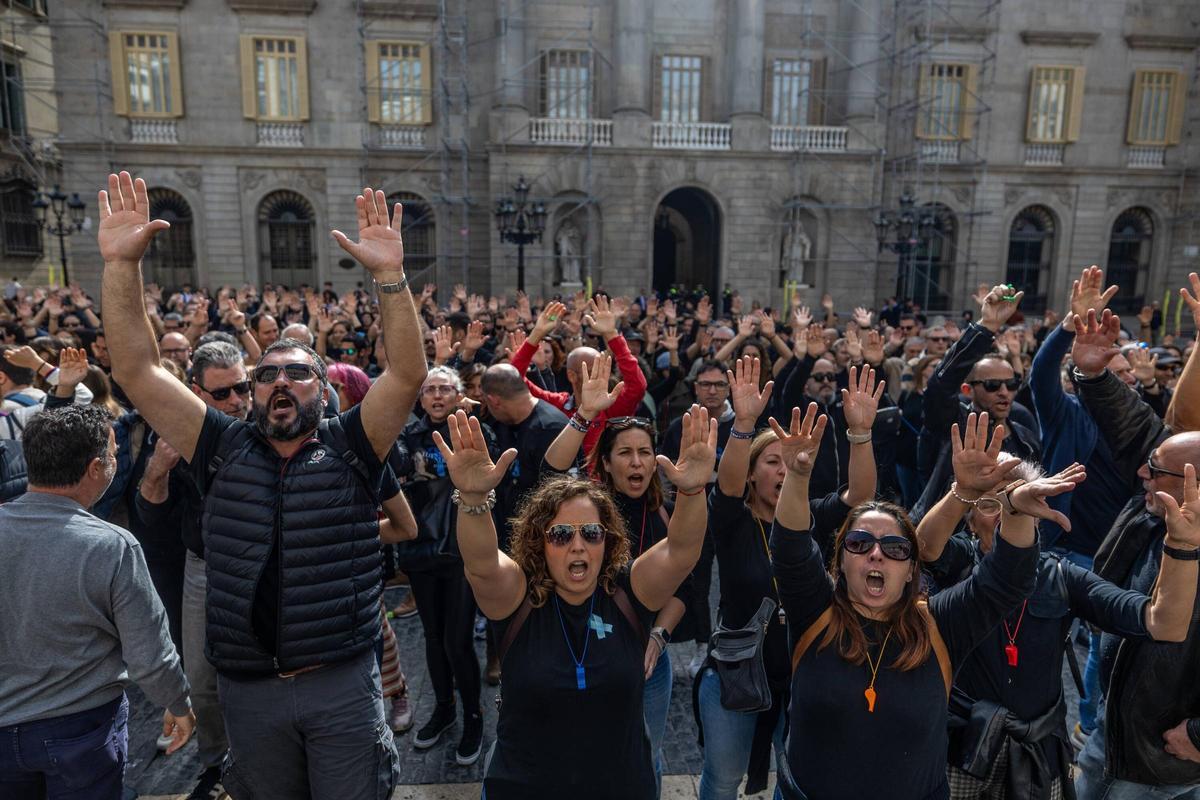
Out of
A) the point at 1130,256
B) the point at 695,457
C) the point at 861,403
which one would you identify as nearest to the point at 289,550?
the point at 695,457

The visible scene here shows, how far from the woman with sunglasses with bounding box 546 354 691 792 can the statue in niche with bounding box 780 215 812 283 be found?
19049 mm

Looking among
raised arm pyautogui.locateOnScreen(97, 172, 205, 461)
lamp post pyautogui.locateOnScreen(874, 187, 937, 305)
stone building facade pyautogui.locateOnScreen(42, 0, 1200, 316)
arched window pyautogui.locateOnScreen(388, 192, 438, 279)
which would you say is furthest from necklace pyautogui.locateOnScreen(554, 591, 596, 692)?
arched window pyautogui.locateOnScreen(388, 192, 438, 279)

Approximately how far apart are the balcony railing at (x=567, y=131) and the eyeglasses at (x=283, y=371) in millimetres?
19366

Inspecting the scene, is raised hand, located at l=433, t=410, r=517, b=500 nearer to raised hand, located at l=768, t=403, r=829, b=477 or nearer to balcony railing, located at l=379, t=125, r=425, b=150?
raised hand, located at l=768, t=403, r=829, b=477

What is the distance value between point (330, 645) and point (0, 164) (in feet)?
87.8

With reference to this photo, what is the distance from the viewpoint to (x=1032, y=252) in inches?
976

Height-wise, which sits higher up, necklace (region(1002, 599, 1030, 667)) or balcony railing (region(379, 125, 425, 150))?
balcony railing (region(379, 125, 425, 150))

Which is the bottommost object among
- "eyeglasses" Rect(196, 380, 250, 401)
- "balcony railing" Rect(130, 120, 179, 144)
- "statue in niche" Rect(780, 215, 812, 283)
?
"eyeglasses" Rect(196, 380, 250, 401)

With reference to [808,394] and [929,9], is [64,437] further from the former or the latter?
[929,9]

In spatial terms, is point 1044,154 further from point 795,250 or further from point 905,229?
point 795,250

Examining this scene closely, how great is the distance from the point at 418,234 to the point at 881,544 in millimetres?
22281

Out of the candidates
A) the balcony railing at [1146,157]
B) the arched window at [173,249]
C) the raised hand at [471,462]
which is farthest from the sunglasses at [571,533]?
the balcony railing at [1146,157]

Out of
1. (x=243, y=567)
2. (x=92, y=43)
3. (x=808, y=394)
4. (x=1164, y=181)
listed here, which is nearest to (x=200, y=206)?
→ (x=92, y=43)

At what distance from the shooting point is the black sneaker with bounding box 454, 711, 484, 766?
4.03 meters
